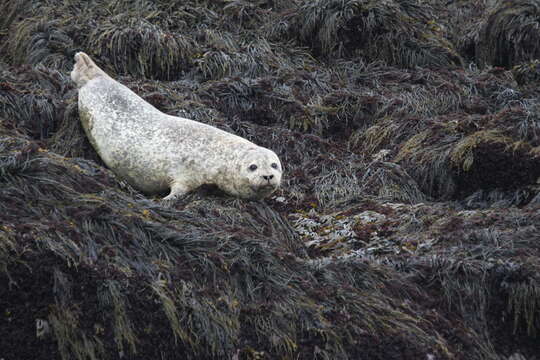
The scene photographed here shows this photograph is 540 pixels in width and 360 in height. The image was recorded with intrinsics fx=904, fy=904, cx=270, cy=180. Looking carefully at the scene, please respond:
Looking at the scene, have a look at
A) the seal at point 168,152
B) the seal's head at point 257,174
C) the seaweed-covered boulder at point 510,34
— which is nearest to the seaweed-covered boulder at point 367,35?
the seaweed-covered boulder at point 510,34

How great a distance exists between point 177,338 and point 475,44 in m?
7.49

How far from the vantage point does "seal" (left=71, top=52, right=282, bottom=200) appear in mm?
6818

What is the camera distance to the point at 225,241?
5699 mm

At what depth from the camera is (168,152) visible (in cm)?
706

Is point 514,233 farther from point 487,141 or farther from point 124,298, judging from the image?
point 124,298

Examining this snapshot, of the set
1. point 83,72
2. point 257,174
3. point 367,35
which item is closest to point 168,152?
point 257,174

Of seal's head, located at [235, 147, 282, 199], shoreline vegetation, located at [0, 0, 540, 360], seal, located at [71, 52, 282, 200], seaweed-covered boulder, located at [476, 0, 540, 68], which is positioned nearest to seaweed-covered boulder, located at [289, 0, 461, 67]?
shoreline vegetation, located at [0, 0, 540, 360]

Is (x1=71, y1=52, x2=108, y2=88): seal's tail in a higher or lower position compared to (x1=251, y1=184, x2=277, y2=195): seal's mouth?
higher

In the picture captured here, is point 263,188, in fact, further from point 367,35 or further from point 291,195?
point 367,35

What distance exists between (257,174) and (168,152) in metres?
0.81

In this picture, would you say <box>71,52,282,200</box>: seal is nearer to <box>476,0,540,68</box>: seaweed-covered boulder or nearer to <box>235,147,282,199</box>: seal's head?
<box>235,147,282,199</box>: seal's head

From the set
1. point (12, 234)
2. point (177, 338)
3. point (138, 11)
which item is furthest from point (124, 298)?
point (138, 11)

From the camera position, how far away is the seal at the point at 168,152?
682cm

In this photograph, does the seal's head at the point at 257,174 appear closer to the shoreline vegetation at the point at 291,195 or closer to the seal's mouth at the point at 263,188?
the seal's mouth at the point at 263,188
